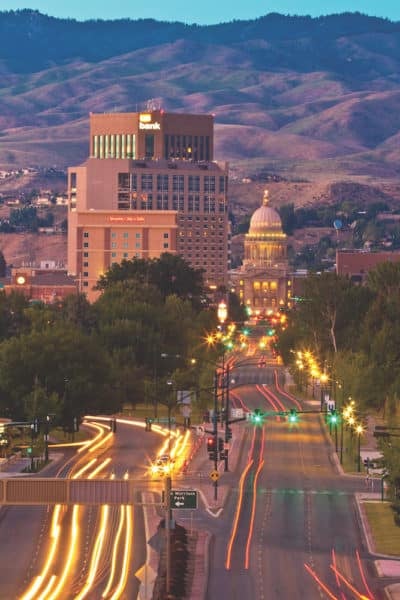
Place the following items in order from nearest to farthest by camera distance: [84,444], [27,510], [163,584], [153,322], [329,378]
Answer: [163,584]
[27,510]
[84,444]
[329,378]
[153,322]

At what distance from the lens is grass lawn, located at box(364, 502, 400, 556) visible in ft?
266

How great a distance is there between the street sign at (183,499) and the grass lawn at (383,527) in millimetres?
8551

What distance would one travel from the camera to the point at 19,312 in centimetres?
19812

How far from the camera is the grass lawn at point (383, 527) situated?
266 ft

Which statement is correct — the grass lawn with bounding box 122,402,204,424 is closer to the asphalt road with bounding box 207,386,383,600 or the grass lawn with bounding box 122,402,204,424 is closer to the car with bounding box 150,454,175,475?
the asphalt road with bounding box 207,386,383,600

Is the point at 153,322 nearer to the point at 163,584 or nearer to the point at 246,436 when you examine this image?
the point at 246,436

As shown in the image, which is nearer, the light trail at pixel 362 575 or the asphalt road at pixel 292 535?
the light trail at pixel 362 575

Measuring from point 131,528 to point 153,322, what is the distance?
351 feet

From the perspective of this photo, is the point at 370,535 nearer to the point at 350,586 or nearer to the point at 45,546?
the point at 350,586

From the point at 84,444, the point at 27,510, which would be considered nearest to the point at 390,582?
the point at 27,510

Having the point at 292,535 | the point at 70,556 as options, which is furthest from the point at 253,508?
the point at 70,556

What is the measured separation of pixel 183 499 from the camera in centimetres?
7775

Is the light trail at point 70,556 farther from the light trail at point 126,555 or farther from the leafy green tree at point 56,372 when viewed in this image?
the leafy green tree at point 56,372

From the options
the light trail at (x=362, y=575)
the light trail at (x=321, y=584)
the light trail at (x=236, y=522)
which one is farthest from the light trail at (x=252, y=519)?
the light trail at (x=362, y=575)
